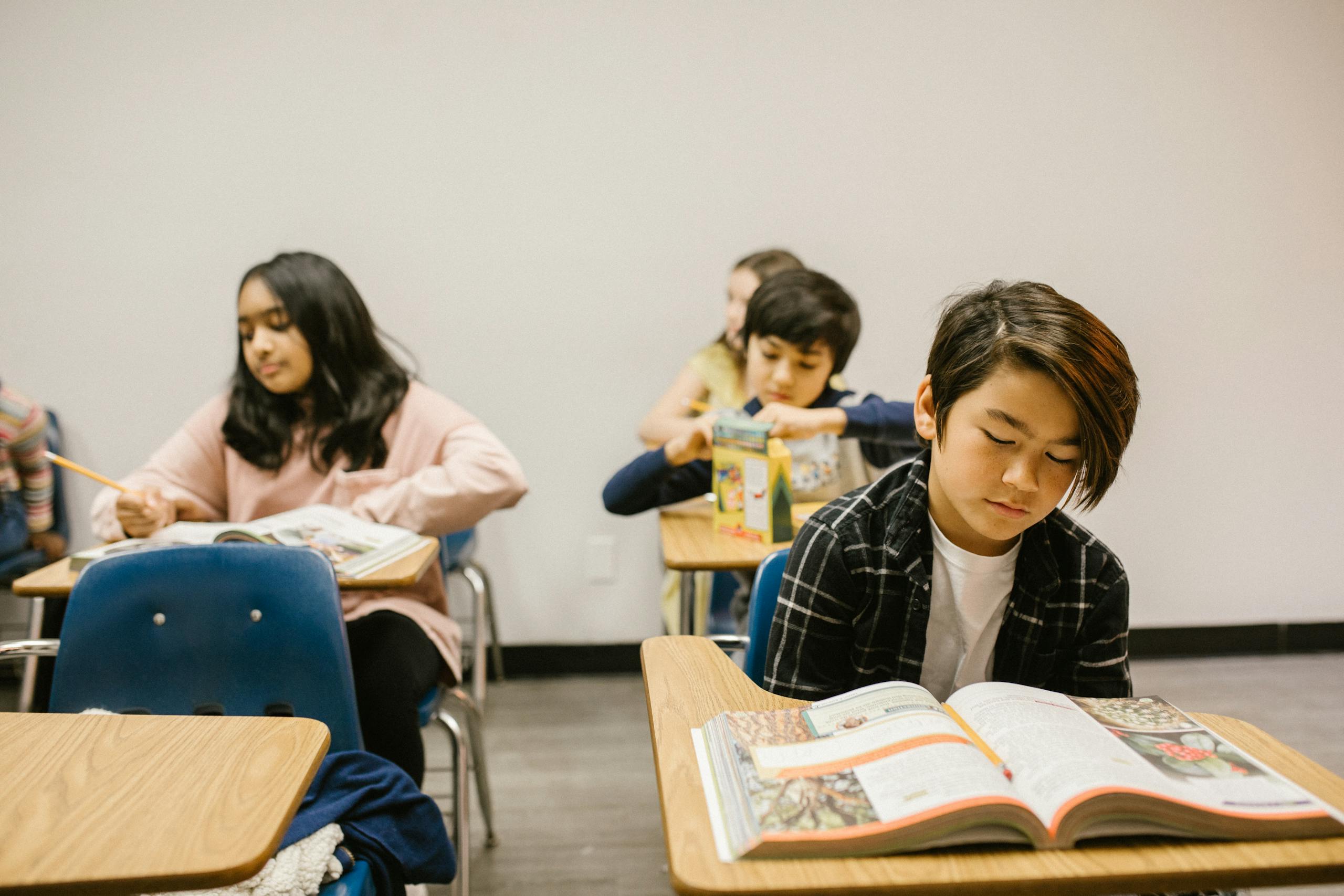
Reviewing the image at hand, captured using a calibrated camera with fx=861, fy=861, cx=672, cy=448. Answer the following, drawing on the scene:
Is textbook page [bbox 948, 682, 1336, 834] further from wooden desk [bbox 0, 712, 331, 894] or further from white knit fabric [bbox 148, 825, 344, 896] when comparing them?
white knit fabric [bbox 148, 825, 344, 896]

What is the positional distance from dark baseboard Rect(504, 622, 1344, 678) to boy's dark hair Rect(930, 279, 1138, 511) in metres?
2.12

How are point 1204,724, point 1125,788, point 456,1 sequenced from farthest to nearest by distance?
point 456,1 → point 1204,724 → point 1125,788

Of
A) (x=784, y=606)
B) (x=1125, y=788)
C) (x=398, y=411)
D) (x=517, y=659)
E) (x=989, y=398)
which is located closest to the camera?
(x=1125, y=788)

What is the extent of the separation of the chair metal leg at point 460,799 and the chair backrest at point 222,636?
28 centimetres

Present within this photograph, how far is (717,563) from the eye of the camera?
5.58 feet

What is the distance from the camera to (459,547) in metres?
2.41

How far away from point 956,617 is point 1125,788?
49 cm

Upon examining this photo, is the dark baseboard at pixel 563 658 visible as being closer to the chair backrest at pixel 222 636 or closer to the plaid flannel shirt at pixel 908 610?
the chair backrest at pixel 222 636

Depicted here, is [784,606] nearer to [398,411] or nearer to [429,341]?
[398,411]

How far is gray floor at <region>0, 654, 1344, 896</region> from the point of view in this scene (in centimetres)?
187

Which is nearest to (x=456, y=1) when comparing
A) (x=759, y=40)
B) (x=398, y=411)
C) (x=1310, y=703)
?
(x=759, y=40)

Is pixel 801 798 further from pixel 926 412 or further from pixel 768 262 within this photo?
pixel 768 262

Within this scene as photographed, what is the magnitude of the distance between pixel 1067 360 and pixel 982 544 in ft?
1.02

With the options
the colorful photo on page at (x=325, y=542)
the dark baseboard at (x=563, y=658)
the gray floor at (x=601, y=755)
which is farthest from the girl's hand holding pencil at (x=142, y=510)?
the dark baseboard at (x=563, y=658)
